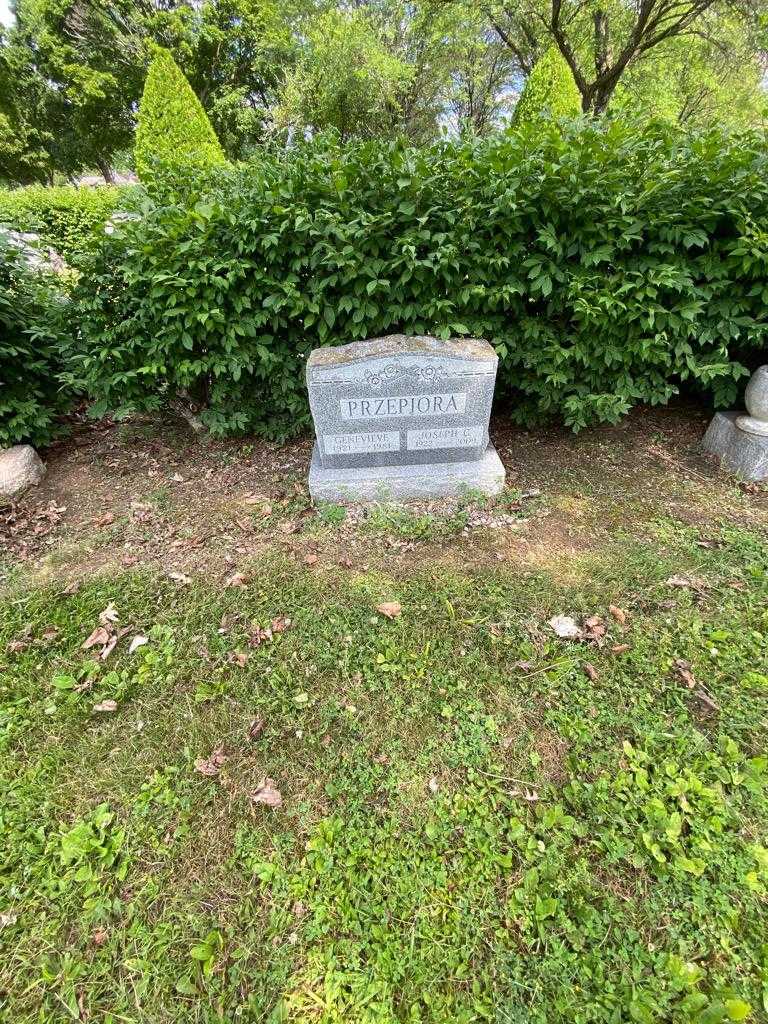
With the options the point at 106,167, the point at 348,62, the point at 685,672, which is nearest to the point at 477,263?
the point at 685,672

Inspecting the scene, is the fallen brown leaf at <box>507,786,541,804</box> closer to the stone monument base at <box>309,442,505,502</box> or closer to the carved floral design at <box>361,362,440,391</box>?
the stone monument base at <box>309,442,505,502</box>

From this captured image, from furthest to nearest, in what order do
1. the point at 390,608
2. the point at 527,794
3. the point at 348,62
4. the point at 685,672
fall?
1. the point at 348,62
2. the point at 390,608
3. the point at 685,672
4. the point at 527,794

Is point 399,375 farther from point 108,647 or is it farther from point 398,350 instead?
point 108,647

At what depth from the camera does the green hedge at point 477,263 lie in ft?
9.28

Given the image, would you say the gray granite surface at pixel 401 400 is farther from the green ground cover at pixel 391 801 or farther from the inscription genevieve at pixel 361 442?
the green ground cover at pixel 391 801

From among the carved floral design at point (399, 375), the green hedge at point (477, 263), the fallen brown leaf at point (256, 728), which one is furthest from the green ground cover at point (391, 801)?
the green hedge at point (477, 263)

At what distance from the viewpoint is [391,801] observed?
184 centimetres

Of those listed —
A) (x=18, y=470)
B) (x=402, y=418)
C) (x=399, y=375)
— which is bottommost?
(x=18, y=470)

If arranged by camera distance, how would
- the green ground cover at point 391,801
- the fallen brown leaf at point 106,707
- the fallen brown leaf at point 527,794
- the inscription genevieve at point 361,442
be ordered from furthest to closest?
the inscription genevieve at point 361,442 → the fallen brown leaf at point 106,707 → the fallen brown leaf at point 527,794 → the green ground cover at point 391,801

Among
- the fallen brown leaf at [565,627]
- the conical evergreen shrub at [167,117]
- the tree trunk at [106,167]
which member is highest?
the tree trunk at [106,167]

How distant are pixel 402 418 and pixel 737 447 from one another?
236 centimetres

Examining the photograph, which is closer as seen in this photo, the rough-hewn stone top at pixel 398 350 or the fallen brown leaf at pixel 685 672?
the fallen brown leaf at pixel 685 672

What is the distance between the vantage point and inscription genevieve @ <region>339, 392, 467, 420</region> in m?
3.14

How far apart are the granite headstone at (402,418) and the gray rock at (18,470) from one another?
207 cm
